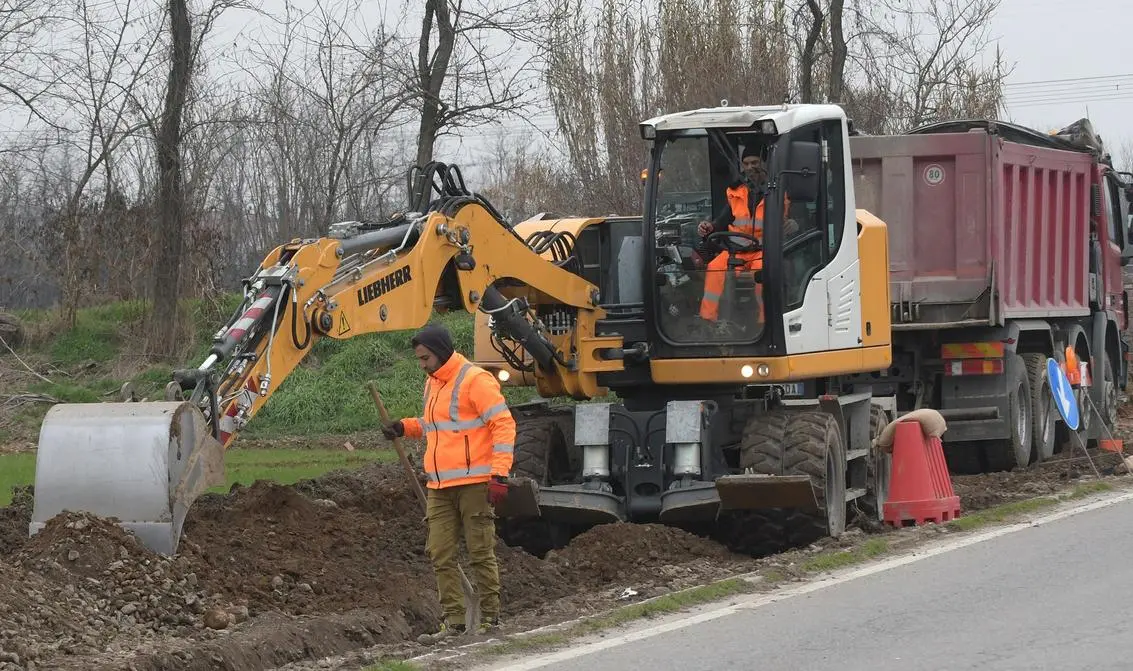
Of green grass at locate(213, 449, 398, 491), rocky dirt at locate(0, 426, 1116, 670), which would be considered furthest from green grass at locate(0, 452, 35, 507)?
rocky dirt at locate(0, 426, 1116, 670)

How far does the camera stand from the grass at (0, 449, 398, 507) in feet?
57.0

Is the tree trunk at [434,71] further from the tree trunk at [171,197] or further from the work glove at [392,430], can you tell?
the work glove at [392,430]

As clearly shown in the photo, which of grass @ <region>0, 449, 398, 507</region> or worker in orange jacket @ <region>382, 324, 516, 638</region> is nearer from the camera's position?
worker in orange jacket @ <region>382, 324, 516, 638</region>

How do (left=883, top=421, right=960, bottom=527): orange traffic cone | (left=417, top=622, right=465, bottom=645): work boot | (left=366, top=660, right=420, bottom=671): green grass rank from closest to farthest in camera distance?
1. (left=366, top=660, right=420, bottom=671): green grass
2. (left=417, top=622, right=465, bottom=645): work boot
3. (left=883, top=421, right=960, bottom=527): orange traffic cone

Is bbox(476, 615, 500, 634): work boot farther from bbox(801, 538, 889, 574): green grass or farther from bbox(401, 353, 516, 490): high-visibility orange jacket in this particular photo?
bbox(801, 538, 889, 574): green grass

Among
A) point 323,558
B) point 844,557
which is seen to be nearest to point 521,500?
point 323,558

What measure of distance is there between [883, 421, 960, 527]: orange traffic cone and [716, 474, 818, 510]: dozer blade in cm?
229

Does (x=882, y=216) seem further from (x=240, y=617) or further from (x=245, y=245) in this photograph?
(x=245, y=245)

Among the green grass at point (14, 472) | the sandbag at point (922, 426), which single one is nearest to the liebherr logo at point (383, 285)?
the sandbag at point (922, 426)

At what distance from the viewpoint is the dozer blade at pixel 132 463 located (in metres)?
9.03

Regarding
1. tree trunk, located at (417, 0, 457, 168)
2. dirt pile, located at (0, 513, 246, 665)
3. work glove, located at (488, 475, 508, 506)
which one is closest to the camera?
dirt pile, located at (0, 513, 246, 665)

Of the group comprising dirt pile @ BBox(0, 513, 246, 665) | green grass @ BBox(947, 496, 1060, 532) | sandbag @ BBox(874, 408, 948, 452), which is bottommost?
green grass @ BBox(947, 496, 1060, 532)

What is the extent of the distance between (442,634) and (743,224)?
15.4ft

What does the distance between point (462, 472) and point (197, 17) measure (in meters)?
20.5
